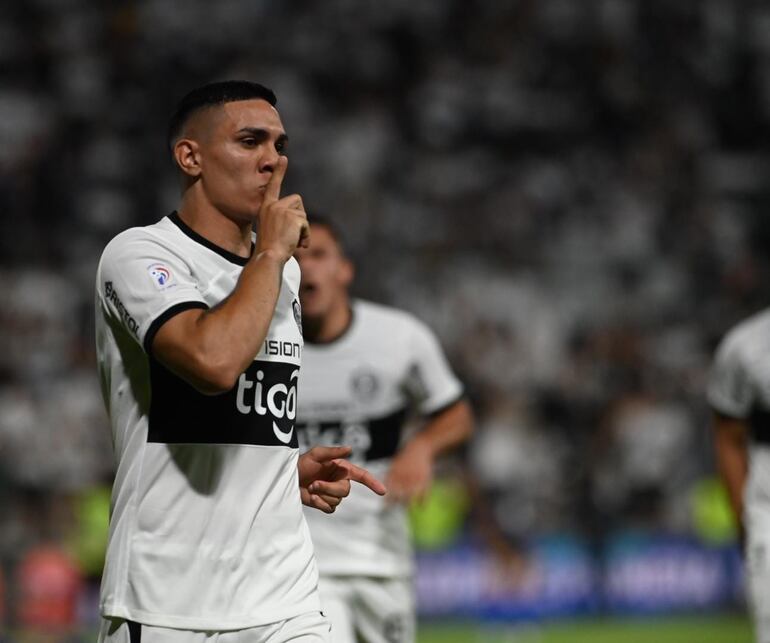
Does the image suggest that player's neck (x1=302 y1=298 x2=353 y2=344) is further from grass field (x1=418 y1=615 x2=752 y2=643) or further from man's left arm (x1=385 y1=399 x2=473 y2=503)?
grass field (x1=418 y1=615 x2=752 y2=643)

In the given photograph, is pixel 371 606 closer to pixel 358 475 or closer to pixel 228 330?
pixel 358 475

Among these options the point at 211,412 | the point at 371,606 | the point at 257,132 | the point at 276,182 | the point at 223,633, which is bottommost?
the point at 371,606

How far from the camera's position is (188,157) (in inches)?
168

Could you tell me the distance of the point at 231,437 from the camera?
4008 mm

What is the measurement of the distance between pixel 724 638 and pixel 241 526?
30.6 ft

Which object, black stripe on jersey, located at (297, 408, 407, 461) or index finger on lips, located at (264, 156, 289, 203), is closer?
index finger on lips, located at (264, 156, 289, 203)

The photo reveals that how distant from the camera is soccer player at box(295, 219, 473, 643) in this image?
6.56 m

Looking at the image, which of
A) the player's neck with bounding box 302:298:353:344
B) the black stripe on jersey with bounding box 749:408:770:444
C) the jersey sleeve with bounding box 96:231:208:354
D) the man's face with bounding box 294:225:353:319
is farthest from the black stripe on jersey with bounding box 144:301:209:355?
the black stripe on jersey with bounding box 749:408:770:444

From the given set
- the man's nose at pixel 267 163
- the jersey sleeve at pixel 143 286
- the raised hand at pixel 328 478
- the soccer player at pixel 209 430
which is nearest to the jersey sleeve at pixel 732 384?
the raised hand at pixel 328 478

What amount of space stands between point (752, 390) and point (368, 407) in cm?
190

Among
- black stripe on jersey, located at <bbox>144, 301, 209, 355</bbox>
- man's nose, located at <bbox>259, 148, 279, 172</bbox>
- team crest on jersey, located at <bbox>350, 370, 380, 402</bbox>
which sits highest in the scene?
man's nose, located at <bbox>259, 148, 279, 172</bbox>

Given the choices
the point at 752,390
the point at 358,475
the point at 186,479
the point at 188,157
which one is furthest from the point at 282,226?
the point at 752,390

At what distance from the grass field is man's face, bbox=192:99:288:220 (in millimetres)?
8647

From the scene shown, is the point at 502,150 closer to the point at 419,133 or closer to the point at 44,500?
the point at 419,133
